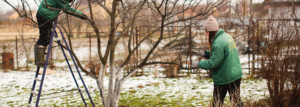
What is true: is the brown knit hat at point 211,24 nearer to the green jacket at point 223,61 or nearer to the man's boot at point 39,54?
the green jacket at point 223,61

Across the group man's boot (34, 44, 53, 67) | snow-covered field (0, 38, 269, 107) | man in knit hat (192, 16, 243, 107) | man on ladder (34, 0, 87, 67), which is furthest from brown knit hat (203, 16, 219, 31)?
man's boot (34, 44, 53, 67)

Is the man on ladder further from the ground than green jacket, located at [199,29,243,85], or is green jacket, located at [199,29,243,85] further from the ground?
the man on ladder

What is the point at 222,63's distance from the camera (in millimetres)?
3023

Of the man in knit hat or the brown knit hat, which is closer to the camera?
the man in knit hat

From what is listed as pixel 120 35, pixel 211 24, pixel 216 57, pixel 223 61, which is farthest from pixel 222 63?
pixel 120 35

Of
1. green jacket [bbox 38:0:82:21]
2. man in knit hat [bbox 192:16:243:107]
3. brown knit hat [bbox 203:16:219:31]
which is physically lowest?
man in knit hat [bbox 192:16:243:107]

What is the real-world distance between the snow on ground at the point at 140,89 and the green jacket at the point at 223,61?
134 cm

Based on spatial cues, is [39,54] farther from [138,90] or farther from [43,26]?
[138,90]

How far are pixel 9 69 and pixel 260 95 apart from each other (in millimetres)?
9784

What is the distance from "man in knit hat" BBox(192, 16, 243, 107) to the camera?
9.68 feet

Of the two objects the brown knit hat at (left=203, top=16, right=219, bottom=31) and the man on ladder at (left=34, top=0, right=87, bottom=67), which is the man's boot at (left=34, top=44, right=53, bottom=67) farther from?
the brown knit hat at (left=203, top=16, right=219, bottom=31)

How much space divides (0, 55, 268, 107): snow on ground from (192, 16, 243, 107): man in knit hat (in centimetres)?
126

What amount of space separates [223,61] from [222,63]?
0.09ft

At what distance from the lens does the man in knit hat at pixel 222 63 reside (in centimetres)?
295
